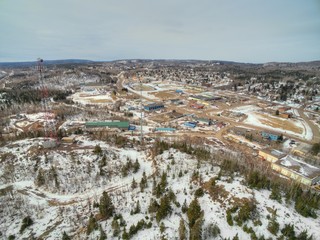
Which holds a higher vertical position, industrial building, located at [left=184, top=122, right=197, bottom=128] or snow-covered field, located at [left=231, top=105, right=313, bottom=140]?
industrial building, located at [left=184, top=122, right=197, bottom=128]

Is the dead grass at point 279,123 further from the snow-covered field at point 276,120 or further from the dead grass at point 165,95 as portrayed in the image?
the dead grass at point 165,95

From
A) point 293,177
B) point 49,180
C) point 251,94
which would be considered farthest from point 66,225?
point 251,94

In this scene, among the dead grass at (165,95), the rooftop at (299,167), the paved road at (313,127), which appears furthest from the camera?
the dead grass at (165,95)

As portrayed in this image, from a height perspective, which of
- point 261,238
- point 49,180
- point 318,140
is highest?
point 261,238

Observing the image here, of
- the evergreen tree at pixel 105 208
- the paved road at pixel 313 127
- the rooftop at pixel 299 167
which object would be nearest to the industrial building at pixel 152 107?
the rooftop at pixel 299 167

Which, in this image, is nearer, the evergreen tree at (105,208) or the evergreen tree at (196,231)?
the evergreen tree at (196,231)

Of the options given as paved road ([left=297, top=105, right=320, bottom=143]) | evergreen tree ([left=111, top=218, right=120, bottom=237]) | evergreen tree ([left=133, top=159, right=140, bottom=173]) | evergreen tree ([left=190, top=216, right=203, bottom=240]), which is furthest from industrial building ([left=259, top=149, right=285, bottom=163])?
evergreen tree ([left=111, top=218, right=120, bottom=237])

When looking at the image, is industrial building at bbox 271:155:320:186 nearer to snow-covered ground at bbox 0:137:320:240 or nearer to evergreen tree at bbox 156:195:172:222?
snow-covered ground at bbox 0:137:320:240

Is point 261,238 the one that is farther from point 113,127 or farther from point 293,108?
point 293,108
